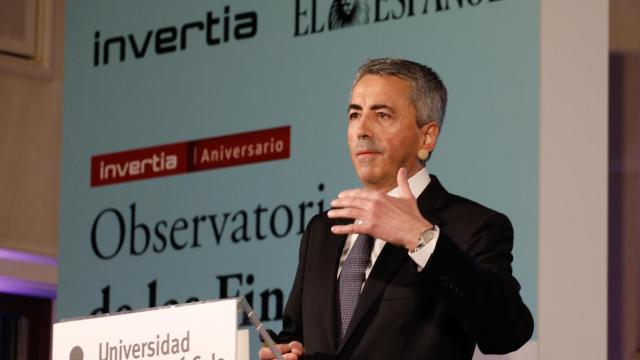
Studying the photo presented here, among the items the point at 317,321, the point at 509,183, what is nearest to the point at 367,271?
the point at 317,321

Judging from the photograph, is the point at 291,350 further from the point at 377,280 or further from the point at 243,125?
the point at 243,125

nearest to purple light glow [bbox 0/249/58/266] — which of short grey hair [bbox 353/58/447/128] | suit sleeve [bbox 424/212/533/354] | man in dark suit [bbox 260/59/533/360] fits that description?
man in dark suit [bbox 260/59/533/360]

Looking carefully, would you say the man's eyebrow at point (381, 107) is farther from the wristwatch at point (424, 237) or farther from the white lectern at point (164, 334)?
the white lectern at point (164, 334)

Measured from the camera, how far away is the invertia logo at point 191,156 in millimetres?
5207

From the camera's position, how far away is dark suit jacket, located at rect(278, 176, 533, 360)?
284cm

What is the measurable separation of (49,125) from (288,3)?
148cm

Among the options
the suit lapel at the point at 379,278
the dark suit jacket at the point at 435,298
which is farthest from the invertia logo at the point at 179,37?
the suit lapel at the point at 379,278

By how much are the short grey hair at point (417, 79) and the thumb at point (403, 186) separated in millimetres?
302

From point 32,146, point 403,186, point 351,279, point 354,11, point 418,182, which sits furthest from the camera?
point 32,146

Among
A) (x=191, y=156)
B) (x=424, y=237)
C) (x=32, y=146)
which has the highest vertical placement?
(x=32, y=146)

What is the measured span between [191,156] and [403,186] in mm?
2659

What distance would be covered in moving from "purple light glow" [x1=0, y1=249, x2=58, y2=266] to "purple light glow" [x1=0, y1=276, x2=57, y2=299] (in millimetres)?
105

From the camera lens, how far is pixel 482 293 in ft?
9.34

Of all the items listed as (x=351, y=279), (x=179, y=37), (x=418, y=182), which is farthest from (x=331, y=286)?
(x=179, y=37)
